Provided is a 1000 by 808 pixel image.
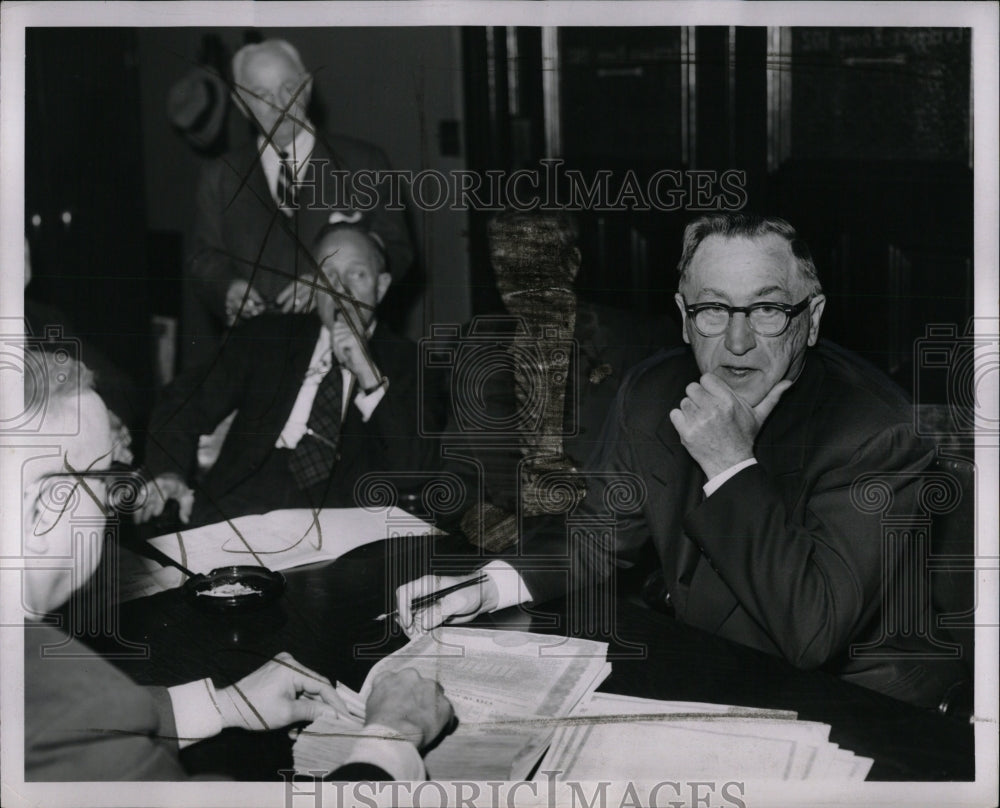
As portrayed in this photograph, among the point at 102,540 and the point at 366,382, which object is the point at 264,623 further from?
the point at 366,382

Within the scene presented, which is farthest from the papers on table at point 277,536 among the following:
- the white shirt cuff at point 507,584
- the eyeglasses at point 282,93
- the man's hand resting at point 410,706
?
the eyeglasses at point 282,93

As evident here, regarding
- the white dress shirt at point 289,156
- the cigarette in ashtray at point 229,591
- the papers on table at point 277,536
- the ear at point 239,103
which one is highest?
the ear at point 239,103

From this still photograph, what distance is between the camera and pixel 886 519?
178 cm

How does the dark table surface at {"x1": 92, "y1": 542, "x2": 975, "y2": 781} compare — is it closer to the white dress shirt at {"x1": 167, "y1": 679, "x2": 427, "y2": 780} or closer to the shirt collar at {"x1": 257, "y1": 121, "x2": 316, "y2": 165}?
the white dress shirt at {"x1": 167, "y1": 679, "x2": 427, "y2": 780}

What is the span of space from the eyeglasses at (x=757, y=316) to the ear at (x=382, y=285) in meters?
0.53

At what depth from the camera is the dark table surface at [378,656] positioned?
174cm

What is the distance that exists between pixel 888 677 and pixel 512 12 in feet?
4.23

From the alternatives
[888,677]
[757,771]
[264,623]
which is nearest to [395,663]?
[264,623]

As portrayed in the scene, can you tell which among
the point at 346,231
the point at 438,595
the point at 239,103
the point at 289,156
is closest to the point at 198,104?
the point at 239,103

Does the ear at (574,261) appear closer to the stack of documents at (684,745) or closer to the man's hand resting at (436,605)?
the man's hand resting at (436,605)

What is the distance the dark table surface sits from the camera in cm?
174

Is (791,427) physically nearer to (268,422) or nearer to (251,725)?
(268,422)

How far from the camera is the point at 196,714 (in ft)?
5.70

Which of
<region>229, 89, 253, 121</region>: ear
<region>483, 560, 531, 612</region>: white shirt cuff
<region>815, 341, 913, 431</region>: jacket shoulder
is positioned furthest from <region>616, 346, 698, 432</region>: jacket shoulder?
<region>229, 89, 253, 121</region>: ear
